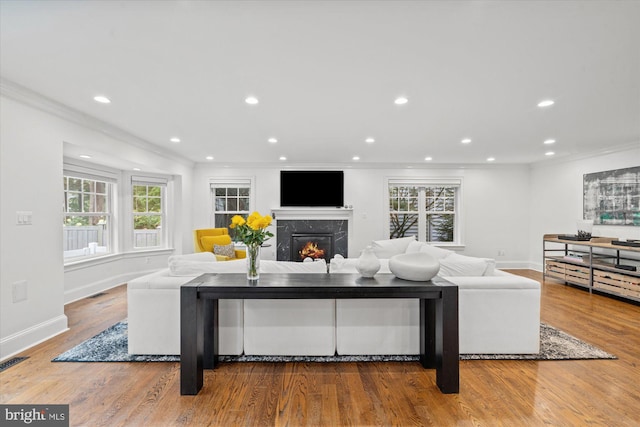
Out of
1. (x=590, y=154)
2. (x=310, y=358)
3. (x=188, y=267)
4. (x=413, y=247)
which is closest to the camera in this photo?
(x=310, y=358)

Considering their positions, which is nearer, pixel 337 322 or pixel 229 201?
pixel 337 322

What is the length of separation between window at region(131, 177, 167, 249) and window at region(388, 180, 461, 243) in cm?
481

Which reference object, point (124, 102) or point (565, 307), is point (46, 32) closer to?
point (124, 102)

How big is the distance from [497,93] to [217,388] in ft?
11.0

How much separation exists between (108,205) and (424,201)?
6.23m

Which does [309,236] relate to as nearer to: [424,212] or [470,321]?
[424,212]

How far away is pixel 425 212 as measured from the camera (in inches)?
266

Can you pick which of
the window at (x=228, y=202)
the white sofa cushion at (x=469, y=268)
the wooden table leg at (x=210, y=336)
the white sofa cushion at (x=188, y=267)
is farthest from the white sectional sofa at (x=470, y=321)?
the window at (x=228, y=202)

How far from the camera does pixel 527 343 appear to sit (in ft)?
A: 8.45

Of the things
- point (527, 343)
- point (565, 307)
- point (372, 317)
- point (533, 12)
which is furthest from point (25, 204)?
point (565, 307)

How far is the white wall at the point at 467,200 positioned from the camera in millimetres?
6516

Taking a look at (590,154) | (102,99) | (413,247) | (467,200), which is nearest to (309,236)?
(413,247)

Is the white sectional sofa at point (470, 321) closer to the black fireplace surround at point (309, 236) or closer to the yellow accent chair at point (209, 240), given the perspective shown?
the yellow accent chair at point (209, 240)

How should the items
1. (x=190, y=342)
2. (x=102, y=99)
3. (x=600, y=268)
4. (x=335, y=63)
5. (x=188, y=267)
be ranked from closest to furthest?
(x=190, y=342) < (x=335, y=63) < (x=188, y=267) < (x=102, y=99) < (x=600, y=268)
